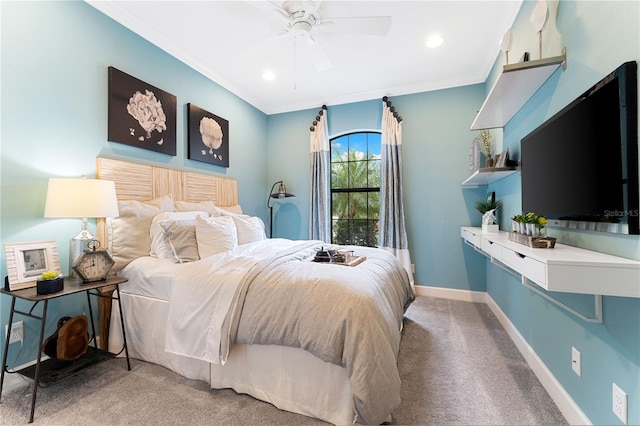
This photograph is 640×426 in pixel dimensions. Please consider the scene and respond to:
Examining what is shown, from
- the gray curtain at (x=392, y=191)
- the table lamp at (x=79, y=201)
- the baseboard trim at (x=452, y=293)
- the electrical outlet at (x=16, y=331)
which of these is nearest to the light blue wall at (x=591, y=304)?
the baseboard trim at (x=452, y=293)

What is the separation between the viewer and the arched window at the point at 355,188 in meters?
4.07

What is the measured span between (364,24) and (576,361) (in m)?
2.53

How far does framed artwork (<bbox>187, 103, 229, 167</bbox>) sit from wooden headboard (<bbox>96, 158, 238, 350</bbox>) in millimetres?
227

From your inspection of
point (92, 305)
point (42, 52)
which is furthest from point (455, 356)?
point (42, 52)

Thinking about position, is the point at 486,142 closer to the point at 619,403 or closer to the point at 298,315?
the point at 619,403

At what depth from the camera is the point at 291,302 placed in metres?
1.47

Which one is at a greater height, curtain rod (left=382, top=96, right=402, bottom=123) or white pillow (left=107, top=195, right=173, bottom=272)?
curtain rod (left=382, top=96, right=402, bottom=123)

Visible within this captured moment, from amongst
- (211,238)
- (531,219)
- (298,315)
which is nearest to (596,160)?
(531,219)

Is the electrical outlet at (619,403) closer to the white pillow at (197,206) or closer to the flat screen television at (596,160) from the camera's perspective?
the flat screen television at (596,160)

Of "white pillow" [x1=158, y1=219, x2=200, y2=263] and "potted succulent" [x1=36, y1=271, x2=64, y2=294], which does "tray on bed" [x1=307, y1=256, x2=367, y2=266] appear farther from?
"potted succulent" [x1=36, y1=271, x2=64, y2=294]

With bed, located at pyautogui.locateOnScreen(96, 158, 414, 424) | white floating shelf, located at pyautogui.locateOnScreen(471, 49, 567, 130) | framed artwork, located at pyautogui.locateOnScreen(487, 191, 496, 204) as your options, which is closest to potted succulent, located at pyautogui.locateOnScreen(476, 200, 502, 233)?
framed artwork, located at pyautogui.locateOnScreen(487, 191, 496, 204)

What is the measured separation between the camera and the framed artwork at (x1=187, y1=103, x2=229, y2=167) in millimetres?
3061

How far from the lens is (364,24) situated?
6.82 ft

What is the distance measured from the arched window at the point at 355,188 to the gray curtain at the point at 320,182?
0.62 ft
